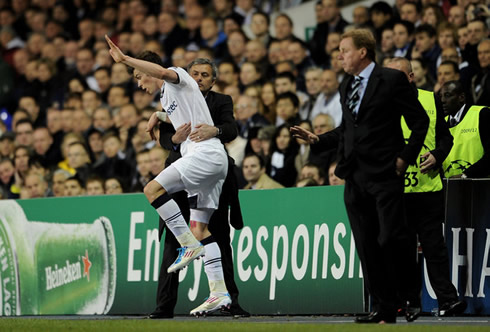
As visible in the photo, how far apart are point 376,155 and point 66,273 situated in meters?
5.74

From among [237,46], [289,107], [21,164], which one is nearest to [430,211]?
[289,107]

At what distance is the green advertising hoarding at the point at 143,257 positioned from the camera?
408 inches

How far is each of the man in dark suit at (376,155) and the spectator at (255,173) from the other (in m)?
4.67

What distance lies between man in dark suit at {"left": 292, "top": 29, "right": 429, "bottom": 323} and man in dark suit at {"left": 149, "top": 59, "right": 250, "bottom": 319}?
6.16 feet

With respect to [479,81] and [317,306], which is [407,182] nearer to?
[317,306]

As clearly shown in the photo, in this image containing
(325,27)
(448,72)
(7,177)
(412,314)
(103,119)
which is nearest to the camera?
(412,314)

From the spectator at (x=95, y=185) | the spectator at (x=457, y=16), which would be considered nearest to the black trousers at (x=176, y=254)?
the spectator at (x=95, y=185)

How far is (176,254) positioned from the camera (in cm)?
1010

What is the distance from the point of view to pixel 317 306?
10312 mm

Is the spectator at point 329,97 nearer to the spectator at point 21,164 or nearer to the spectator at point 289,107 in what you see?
the spectator at point 289,107

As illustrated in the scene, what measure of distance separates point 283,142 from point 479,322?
498 cm

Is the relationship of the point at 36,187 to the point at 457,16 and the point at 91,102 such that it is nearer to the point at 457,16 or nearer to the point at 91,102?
the point at 91,102

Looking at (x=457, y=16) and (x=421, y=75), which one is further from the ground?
(x=457, y=16)

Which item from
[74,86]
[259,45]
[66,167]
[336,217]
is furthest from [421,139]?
[74,86]
